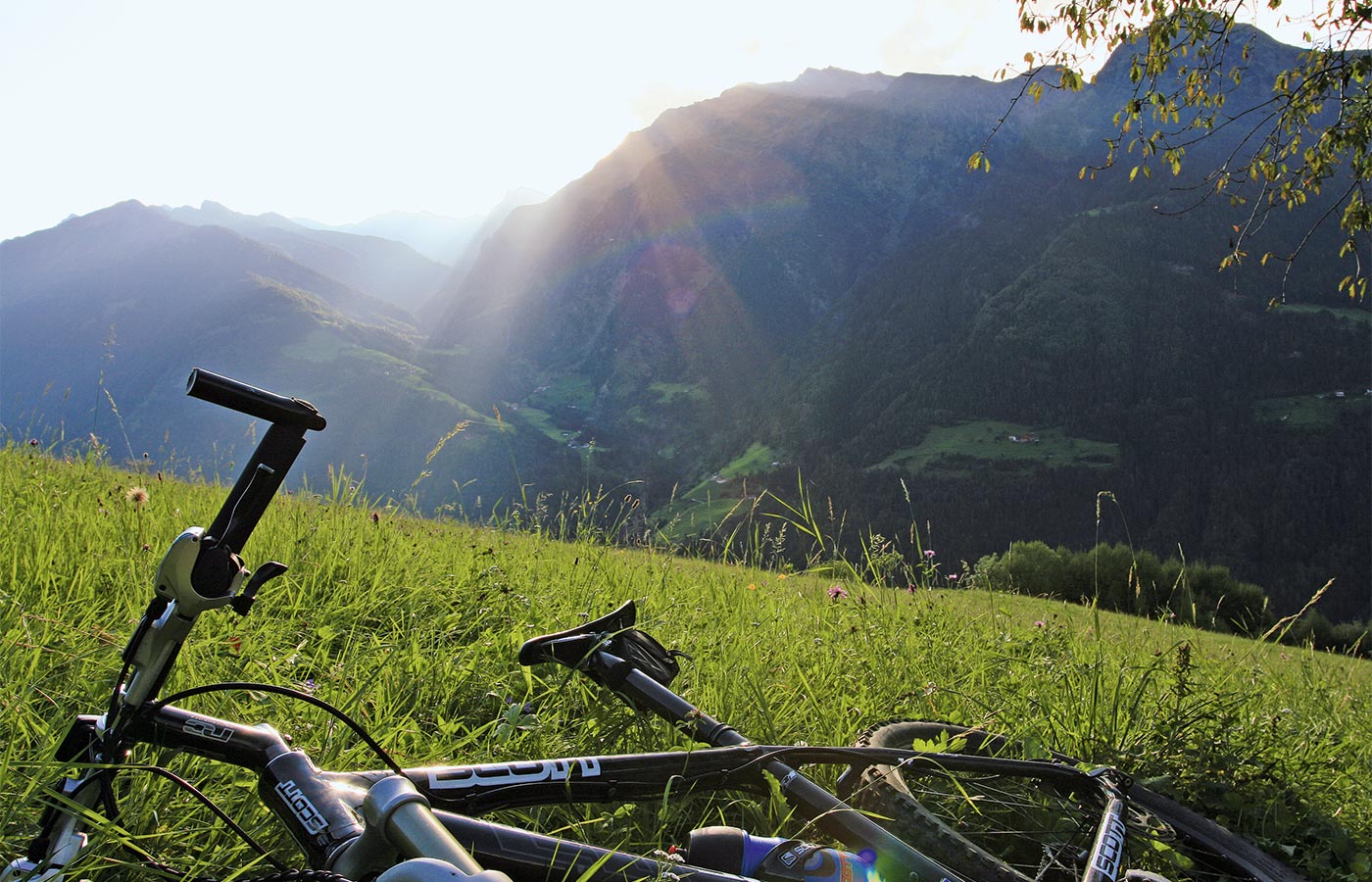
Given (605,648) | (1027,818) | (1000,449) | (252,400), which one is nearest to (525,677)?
(605,648)

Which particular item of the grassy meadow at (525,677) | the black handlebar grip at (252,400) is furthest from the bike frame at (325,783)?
the grassy meadow at (525,677)

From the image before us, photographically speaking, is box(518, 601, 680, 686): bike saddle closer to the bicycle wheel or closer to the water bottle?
the bicycle wheel

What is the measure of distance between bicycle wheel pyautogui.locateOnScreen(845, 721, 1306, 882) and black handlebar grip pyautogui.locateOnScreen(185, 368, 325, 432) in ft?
6.50

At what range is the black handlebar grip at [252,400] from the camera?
100 cm

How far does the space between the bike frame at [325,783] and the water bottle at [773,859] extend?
0.13 meters

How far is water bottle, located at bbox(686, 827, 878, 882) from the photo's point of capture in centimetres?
138

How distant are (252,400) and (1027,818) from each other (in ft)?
9.30

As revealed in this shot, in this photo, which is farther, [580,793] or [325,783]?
[580,793]

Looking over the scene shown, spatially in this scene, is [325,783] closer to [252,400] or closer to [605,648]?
[252,400]

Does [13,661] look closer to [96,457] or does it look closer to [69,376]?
[96,457]

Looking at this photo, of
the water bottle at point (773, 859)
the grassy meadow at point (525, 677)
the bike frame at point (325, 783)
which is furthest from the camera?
the grassy meadow at point (525, 677)

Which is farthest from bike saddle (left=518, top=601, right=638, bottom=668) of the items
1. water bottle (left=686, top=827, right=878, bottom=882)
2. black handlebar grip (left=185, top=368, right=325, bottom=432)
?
black handlebar grip (left=185, top=368, right=325, bottom=432)

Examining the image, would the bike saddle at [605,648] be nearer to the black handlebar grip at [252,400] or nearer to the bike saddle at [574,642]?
the bike saddle at [574,642]

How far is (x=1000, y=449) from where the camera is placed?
161750 mm
